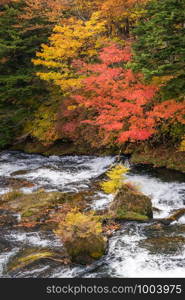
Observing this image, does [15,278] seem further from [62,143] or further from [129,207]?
[62,143]

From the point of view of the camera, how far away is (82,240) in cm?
1064

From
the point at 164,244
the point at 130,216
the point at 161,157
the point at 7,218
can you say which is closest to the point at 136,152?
the point at 161,157

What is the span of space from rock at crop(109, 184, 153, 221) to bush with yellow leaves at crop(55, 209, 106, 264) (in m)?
2.44

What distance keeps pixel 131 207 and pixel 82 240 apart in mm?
3364

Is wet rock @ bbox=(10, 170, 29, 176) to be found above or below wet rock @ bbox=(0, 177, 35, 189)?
below

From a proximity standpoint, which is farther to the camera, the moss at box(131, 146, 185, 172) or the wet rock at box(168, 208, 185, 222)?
the moss at box(131, 146, 185, 172)

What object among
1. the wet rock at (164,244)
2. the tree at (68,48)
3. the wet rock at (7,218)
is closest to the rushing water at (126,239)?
the wet rock at (164,244)

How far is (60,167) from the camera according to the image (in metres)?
21.2

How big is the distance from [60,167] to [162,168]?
578 centimetres

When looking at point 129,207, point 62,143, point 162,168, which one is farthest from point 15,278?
point 62,143

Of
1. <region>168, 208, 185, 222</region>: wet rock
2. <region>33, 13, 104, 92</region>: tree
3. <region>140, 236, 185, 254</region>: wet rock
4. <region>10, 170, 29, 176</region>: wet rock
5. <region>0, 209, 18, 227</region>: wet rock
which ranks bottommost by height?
<region>10, 170, 29, 176</region>: wet rock

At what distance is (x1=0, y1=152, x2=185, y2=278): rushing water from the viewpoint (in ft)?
33.5

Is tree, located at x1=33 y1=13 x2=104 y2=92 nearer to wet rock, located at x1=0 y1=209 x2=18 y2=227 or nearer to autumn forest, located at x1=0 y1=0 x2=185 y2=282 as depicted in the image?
autumn forest, located at x1=0 y1=0 x2=185 y2=282

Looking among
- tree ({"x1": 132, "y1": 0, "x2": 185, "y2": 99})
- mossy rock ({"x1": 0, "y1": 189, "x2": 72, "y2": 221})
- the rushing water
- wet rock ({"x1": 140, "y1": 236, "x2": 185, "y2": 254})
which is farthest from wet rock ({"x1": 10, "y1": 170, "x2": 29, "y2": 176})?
wet rock ({"x1": 140, "y1": 236, "x2": 185, "y2": 254})
